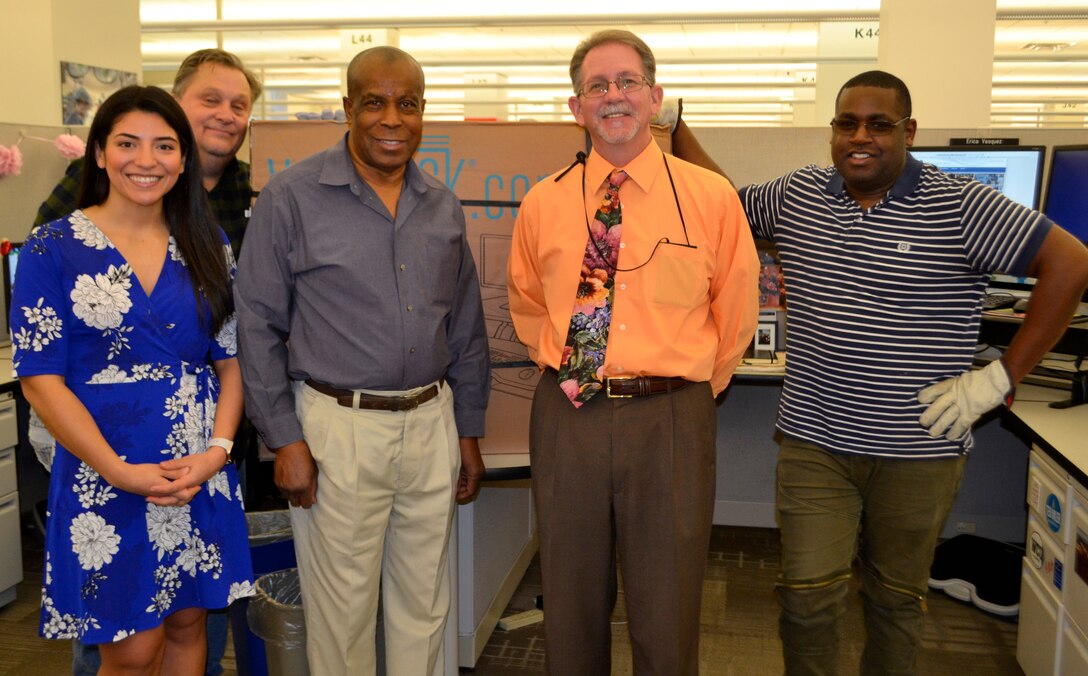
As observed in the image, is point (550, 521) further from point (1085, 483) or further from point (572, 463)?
point (1085, 483)

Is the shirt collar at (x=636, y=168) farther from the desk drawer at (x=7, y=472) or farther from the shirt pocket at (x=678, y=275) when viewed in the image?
the desk drawer at (x=7, y=472)

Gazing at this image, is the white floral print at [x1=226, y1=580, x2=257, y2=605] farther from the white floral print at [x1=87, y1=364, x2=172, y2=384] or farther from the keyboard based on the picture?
the keyboard

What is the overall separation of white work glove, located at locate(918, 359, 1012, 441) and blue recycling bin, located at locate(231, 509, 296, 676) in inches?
58.0

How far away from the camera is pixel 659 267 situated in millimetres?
1662

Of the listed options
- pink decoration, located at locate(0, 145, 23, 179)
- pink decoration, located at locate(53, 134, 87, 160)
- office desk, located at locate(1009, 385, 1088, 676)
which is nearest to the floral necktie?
office desk, located at locate(1009, 385, 1088, 676)

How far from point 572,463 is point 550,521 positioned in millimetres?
136

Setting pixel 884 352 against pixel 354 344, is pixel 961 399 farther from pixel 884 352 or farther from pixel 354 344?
pixel 354 344

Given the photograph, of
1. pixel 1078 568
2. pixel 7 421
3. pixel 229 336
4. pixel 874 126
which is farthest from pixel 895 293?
pixel 7 421

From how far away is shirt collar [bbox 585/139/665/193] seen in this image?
1.70 metres

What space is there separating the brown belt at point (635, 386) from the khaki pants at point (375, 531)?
0.38 metres

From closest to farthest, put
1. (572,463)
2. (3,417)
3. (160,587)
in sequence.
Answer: (160,587) < (572,463) < (3,417)

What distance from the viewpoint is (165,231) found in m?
1.63

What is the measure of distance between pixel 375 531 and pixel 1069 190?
8.17 feet

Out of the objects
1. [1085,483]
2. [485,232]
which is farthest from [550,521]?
[1085,483]
